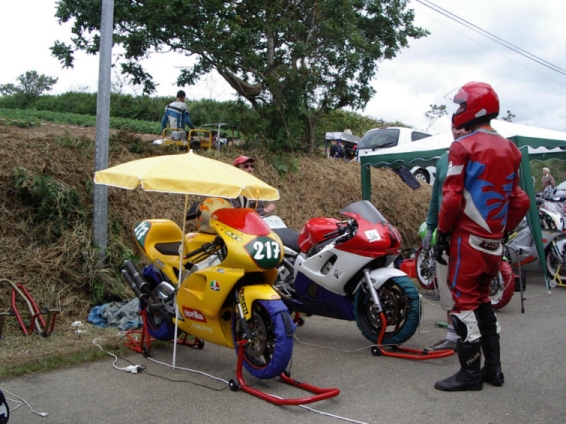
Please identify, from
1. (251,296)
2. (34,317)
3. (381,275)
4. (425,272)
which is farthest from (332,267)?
(425,272)

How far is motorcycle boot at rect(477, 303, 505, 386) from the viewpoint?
194 inches

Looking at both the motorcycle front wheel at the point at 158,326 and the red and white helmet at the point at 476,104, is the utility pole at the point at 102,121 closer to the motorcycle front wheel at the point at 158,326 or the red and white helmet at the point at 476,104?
the motorcycle front wheel at the point at 158,326

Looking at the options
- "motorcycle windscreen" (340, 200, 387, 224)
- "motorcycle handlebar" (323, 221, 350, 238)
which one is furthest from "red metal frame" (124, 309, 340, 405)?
"motorcycle windscreen" (340, 200, 387, 224)

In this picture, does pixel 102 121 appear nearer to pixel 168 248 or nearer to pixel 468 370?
pixel 168 248

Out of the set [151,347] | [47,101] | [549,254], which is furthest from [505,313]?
[47,101]

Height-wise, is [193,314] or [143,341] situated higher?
[193,314]

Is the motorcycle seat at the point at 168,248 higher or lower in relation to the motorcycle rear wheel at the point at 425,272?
higher

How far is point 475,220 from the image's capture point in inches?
186

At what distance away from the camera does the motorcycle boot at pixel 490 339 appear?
4.93 m

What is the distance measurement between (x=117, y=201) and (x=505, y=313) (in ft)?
17.9

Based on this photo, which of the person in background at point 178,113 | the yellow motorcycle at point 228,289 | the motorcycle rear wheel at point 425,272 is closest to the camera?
the yellow motorcycle at point 228,289

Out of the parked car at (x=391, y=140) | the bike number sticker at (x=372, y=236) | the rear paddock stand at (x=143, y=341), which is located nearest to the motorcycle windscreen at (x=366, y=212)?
the bike number sticker at (x=372, y=236)

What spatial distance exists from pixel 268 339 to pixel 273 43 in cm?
807

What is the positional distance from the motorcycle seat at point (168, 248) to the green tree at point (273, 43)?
5221 mm
